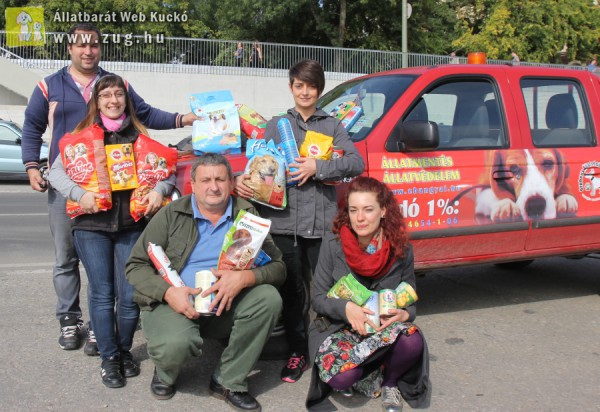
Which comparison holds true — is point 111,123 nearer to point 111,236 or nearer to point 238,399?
point 111,236

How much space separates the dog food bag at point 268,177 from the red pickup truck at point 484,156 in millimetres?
667

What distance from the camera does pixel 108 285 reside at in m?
3.70

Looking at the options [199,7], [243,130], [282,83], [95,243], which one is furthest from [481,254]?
[199,7]

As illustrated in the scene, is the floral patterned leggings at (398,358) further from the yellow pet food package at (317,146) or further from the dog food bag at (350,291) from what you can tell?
the yellow pet food package at (317,146)

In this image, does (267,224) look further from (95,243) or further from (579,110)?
(579,110)

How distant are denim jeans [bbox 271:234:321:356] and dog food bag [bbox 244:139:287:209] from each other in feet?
0.89

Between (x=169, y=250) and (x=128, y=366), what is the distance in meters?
0.80

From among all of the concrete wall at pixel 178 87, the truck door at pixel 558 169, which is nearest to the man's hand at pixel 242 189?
the truck door at pixel 558 169

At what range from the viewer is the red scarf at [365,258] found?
3.39 metres

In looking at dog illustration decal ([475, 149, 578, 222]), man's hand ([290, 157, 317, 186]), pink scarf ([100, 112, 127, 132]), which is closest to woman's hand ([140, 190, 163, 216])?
pink scarf ([100, 112, 127, 132])

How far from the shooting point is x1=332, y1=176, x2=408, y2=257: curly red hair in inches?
137

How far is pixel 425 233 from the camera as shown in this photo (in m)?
4.38

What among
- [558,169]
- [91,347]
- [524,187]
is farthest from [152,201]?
[558,169]

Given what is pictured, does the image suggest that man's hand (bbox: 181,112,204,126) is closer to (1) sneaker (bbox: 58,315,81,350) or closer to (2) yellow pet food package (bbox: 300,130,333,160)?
(2) yellow pet food package (bbox: 300,130,333,160)
